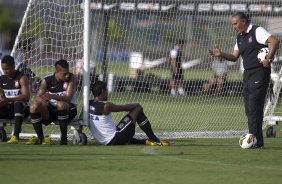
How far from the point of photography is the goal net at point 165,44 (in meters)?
17.0

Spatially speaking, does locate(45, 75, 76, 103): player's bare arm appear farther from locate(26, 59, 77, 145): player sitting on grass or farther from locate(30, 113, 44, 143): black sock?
locate(30, 113, 44, 143): black sock

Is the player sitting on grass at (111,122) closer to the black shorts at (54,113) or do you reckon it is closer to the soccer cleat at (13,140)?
the black shorts at (54,113)

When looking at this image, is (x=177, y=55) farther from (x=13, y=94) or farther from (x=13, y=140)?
(x=13, y=140)

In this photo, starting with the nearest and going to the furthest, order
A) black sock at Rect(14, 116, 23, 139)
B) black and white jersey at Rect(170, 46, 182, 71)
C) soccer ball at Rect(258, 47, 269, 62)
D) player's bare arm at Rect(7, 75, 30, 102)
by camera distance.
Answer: soccer ball at Rect(258, 47, 269, 62) → black sock at Rect(14, 116, 23, 139) → player's bare arm at Rect(7, 75, 30, 102) → black and white jersey at Rect(170, 46, 182, 71)

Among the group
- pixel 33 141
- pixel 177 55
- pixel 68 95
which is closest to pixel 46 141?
pixel 33 141

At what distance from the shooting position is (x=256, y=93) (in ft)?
46.2

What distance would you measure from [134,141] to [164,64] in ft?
31.2

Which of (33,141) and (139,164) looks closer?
(139,164)

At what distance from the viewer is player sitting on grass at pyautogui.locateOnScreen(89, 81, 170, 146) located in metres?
14.5

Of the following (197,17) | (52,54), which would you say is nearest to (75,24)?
(52,54)

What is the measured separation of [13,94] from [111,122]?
1870 mm

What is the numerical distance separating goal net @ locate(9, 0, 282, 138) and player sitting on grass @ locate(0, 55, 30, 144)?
1441 millimetres

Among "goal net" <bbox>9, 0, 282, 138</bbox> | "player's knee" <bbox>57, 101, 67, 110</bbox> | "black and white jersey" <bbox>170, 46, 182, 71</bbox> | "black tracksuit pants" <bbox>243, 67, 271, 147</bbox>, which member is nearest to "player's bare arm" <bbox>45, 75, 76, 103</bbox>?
"player's knee" <bbox>57, 101, 67, 110</bbox>

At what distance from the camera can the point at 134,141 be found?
15.0 m
